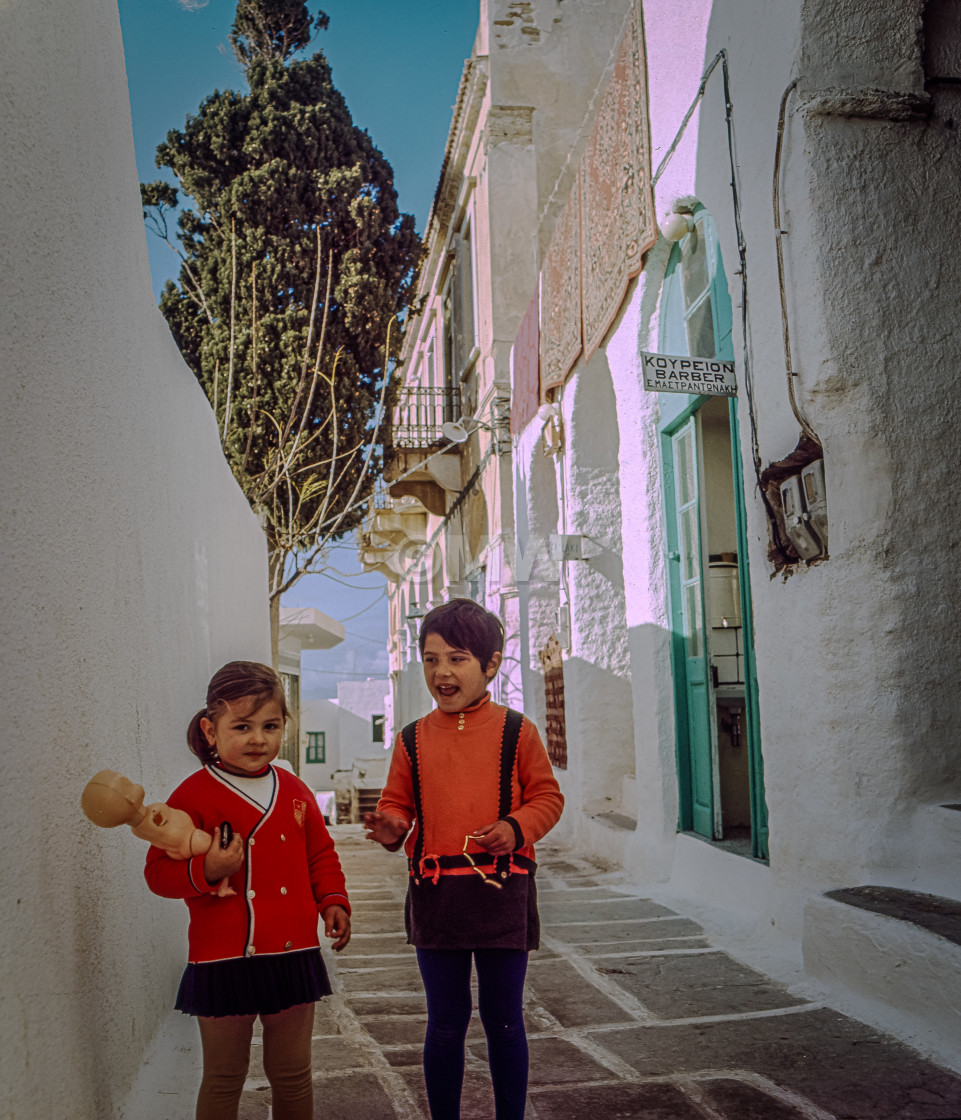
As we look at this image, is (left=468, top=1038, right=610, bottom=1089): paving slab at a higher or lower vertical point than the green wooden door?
lower

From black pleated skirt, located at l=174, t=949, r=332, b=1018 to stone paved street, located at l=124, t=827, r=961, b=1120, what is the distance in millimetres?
455

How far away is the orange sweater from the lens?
2312 millimetres

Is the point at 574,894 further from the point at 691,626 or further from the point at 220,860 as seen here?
the point at 220,860

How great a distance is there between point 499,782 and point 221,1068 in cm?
81

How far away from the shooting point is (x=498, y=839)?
2199 mm

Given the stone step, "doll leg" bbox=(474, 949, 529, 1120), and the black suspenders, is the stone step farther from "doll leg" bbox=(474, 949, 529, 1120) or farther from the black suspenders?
the black suspenders

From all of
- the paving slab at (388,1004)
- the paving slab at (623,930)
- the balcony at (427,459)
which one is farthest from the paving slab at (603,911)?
the balcony at (427,459)

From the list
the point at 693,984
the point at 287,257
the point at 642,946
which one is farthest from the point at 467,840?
the point at 287,257

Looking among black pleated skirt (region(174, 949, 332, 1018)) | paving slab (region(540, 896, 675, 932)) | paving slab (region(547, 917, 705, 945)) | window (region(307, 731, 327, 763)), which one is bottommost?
window (region(307, 731, 327, 763))

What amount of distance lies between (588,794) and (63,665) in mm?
6127

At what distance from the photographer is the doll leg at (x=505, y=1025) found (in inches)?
86.0

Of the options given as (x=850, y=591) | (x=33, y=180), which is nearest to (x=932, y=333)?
(x=850, y=591)

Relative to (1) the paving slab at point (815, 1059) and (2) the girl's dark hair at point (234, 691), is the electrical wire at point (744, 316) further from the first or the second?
(2) the girl's dark hair at point (234, 691)

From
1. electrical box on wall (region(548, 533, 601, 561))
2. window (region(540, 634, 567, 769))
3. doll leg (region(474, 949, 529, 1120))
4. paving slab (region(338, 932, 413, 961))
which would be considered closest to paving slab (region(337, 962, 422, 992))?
paving slab (region(338, 932, 413, 961))
